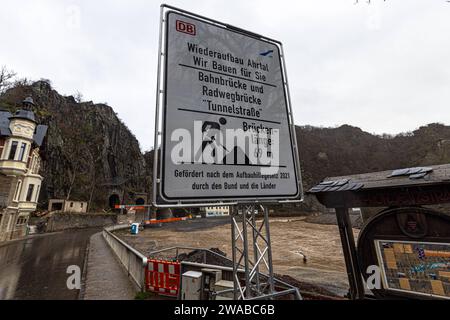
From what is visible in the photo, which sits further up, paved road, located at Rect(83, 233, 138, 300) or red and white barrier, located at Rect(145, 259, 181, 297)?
red and white barrier, located at Rect(145, 259, 181, 297)

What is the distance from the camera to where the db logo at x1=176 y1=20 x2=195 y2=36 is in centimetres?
300

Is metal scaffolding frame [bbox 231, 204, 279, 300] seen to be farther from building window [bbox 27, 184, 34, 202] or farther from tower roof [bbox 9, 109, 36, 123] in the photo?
building window [bbox 27, 184, 34, 202]

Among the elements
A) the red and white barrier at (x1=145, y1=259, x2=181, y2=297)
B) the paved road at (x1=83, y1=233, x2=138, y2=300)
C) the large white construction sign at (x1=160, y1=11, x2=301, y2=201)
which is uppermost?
the large white construction sign at (x1=160, y1=11, x2=301, y2=201)

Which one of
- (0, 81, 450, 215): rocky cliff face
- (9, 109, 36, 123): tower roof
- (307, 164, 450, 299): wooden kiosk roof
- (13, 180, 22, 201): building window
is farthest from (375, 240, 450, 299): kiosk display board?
(0, 81, 450, 215): rocky cliff face

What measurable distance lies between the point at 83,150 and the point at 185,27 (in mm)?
55619

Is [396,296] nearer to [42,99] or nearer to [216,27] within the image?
[216,27]

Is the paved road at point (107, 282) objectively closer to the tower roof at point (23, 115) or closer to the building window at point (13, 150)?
the building window at point (13, 150)

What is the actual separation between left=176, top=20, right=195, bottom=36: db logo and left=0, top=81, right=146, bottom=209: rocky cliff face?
37.6m

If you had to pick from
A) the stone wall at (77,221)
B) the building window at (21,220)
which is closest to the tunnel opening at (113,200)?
the stone wall at (77,221)

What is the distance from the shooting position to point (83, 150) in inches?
1950

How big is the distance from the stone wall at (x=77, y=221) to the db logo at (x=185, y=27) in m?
35.6

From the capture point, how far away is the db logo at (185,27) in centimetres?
300

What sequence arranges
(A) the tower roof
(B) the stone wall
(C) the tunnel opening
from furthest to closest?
(C) the tunnel opening, (B) the stone wall, (A) the tower roof

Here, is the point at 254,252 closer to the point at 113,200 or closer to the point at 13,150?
the point at 13,150
